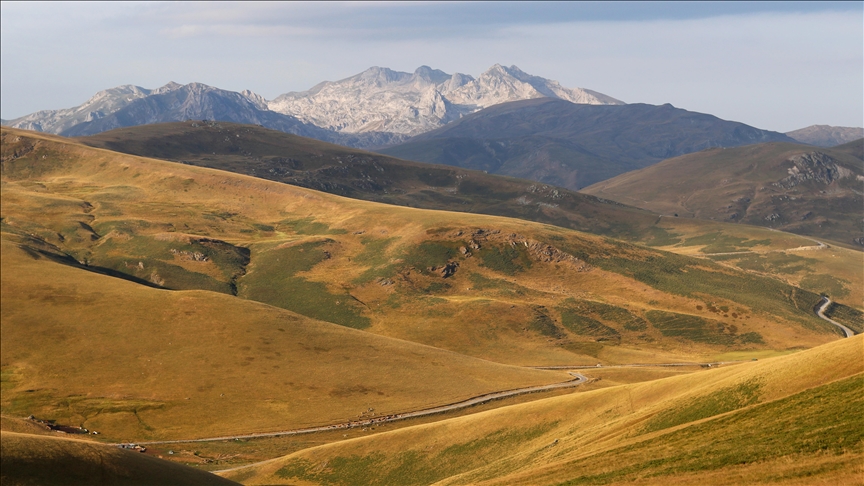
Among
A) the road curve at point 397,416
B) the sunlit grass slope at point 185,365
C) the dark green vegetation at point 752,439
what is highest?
the dark green vegetation at point 752,439

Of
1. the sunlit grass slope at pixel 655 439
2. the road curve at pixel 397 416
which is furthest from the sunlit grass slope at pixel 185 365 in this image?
the sunlit grass slope at pixel 655 439

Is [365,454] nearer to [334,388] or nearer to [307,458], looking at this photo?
[307,458]

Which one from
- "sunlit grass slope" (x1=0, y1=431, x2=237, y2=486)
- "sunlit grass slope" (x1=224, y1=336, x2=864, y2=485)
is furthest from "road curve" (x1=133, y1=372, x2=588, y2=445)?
"sunlit grass slope" (x1=0, y1=431, x2=237, y2=486)

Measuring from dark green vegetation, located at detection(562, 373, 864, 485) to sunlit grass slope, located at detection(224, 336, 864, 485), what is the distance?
12 centimetres

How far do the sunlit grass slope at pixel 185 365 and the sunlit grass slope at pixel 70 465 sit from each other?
6104 cm

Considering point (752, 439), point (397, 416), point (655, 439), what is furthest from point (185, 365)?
point (752, 439)

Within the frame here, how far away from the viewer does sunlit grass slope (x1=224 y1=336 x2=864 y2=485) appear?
5091 centimetres

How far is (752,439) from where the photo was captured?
54938 millimetres

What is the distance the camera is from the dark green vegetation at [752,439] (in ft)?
166

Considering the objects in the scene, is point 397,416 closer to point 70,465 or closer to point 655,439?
point 655,439

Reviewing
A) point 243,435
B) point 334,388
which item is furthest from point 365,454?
point 334,388

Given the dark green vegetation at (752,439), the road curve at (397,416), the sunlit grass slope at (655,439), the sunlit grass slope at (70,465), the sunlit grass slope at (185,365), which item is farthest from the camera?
the sunlit grass slope at (185,365)

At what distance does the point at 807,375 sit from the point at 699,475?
61.3 feet

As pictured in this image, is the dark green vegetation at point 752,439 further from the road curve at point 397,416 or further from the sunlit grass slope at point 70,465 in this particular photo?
the road curve at point 397,416
